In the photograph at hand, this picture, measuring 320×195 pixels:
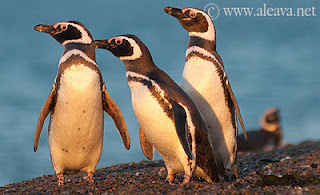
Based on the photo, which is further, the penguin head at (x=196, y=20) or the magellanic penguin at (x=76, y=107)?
the penguin head at (x=196, y=20)

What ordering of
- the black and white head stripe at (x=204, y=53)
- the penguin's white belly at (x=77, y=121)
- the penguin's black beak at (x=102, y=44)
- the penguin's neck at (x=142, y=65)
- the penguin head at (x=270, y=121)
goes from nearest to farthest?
the penguin's neck at (x=142, y=65) < the penguin's black beak at (x=102, y=44) < the penguin's white belly at (x=77, y=121) < the black and white head stripe at (x=204, y=53) < the penguin head at (x=270, y=121)

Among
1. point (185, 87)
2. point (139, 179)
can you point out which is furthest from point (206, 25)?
point (139, 179)

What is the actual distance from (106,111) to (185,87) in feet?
4.11

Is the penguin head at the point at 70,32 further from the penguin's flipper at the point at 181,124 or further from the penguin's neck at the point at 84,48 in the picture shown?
the penguin's flipper at the point at 181,124

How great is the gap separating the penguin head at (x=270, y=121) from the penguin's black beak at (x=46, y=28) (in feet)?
30.4

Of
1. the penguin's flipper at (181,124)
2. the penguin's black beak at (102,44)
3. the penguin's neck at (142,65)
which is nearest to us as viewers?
the penguin's flipper at (181,124)

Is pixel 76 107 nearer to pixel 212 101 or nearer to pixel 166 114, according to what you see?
pixel 166 114

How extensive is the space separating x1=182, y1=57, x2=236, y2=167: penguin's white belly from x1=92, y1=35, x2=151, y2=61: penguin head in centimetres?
86

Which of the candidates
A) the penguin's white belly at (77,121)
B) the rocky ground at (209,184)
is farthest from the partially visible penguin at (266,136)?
the penguin's white belly at (77,121)

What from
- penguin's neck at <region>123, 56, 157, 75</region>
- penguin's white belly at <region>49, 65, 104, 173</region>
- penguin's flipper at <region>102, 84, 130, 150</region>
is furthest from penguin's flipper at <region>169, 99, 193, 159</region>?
penguin's flipper at <region>102, 84, 130, 150</region>

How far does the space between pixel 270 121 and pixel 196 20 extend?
8481 mm

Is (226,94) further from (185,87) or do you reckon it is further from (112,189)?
(112,189)

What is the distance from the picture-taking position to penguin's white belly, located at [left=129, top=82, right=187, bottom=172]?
5344mm

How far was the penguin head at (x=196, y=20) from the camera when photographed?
663 cm
